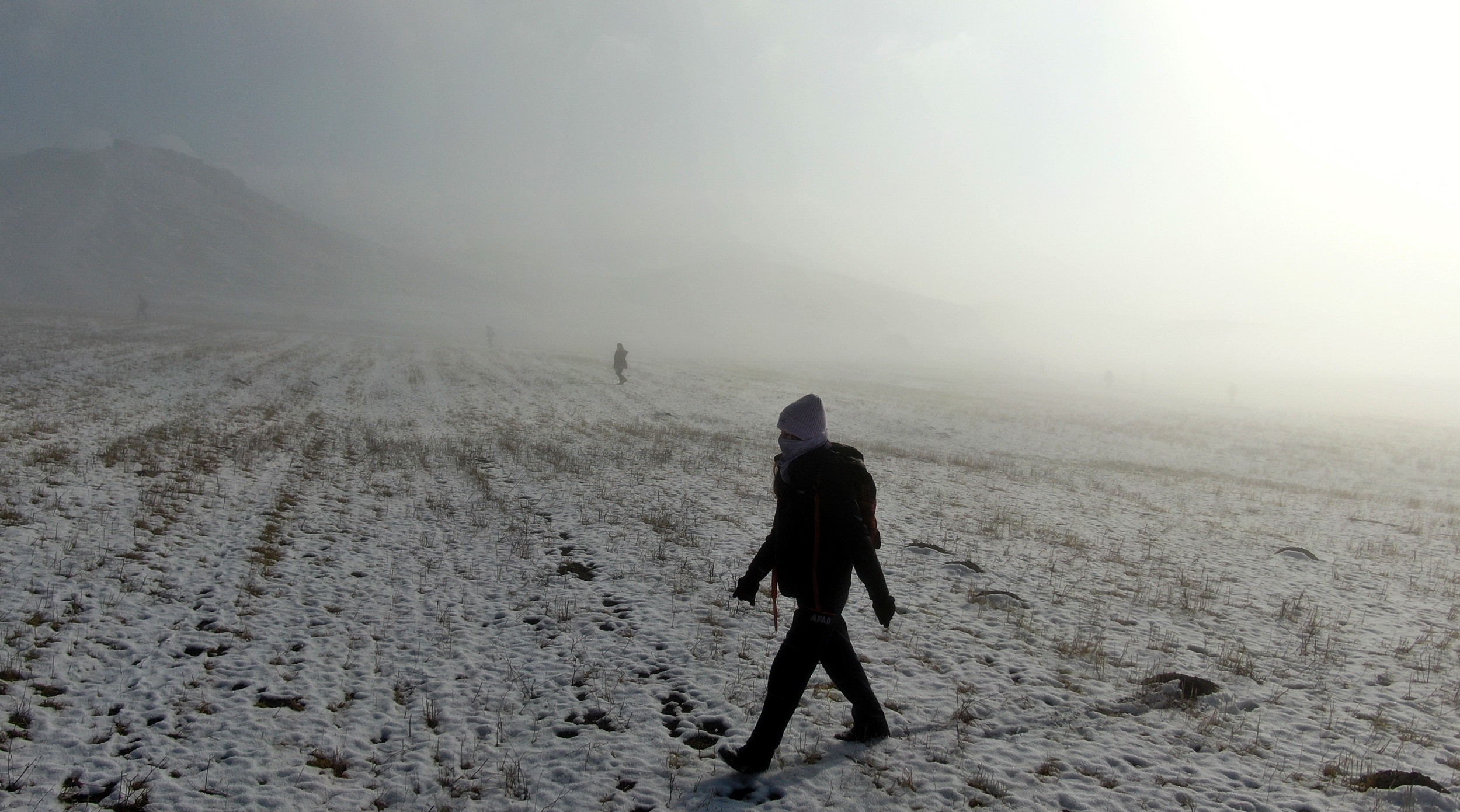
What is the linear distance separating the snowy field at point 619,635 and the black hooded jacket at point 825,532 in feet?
5.24

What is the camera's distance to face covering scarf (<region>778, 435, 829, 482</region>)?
5.19m

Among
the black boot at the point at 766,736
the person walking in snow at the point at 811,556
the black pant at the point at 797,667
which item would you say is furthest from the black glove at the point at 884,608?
the black boot at the point at 766,736

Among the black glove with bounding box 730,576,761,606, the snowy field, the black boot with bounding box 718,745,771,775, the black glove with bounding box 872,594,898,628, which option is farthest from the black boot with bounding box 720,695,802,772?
the black glove with bounding box 872,594,898,628

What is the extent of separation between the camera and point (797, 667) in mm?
5141

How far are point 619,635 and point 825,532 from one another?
13.3 ft

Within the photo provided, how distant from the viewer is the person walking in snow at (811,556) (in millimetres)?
4992

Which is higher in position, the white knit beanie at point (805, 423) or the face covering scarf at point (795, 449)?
the white knit beanie at point (805, 423)

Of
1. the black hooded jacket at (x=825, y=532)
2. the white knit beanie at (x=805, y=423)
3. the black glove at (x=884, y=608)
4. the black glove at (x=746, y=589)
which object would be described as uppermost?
the white knit beanie at (x=805, y=423)

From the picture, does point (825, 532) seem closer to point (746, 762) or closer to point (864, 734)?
point (746, 762)

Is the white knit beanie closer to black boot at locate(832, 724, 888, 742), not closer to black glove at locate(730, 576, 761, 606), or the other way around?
black glove at locate(730, 576, 761, 606)

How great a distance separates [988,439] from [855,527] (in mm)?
31574

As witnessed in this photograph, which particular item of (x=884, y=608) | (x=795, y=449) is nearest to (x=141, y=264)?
(x=795, y=449)

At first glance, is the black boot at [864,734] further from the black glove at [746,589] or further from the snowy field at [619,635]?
the black glove at [746,589]

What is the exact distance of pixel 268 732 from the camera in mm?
5758
